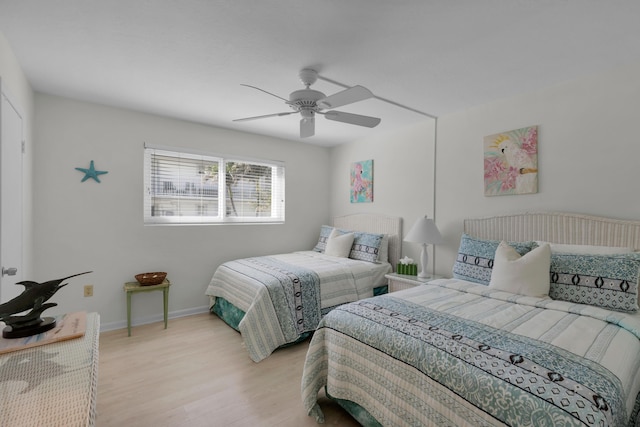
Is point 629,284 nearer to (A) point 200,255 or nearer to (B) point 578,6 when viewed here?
(B) point 578,6

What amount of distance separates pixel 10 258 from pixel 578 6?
3.61m

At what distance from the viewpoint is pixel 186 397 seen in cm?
202

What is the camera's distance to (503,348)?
134 cm

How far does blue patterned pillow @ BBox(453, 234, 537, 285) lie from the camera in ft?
7.96

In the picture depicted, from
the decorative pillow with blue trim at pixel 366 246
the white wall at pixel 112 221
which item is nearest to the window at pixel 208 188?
the white wall at pixel 112 221

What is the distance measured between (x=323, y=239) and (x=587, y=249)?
289cm

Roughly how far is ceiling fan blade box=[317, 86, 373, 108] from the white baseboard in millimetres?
2839

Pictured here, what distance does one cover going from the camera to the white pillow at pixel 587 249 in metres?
2.08

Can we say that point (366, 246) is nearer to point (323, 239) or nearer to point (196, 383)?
point (323, 239)

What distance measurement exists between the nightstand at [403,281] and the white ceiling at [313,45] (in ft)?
5.85

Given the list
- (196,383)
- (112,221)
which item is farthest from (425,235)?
(112,221)

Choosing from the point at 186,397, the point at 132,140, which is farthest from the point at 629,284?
the point at 132,140

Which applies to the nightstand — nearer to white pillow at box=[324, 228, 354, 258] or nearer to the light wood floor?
white pillow at box=[324, 228, 354, 258]

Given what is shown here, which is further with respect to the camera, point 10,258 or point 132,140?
point 132,140
